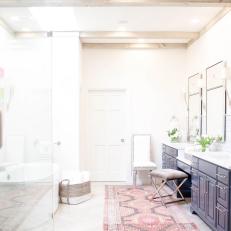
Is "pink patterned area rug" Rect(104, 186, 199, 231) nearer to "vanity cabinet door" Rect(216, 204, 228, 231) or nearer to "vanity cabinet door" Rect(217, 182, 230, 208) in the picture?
"vanity cabinet door" Rect(216, 204, 228, 231)

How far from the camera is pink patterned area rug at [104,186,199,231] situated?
11.9 feet

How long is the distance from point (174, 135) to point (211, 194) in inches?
96.4

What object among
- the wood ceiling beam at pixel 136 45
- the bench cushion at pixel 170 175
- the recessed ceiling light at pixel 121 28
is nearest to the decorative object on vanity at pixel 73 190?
the bench cushion at pixel 170 175

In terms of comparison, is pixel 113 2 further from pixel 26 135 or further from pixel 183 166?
pixel 183 166

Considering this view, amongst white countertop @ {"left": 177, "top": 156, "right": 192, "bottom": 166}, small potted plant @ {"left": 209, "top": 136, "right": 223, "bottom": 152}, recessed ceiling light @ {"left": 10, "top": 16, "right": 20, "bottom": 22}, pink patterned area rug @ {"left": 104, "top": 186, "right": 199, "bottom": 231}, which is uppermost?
recessed ceiling light @ {"left": 10, "top": 16, "right": 20, "bottom": 22}

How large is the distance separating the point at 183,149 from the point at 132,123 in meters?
1.65

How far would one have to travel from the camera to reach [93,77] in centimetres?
619

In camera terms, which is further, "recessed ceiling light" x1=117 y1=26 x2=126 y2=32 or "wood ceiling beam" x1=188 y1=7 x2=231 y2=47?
"recessed ceiling light" x1=117 y1=26 x2=126 y2=32

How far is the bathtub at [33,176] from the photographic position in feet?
11.9

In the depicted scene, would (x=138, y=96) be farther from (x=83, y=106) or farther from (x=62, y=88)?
(x=62, y=88)

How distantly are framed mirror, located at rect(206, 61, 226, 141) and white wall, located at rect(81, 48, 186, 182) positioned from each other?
137 cm

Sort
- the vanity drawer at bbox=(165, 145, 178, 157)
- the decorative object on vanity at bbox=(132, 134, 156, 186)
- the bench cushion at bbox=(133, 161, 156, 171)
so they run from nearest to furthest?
1. the vanity drawer at bbox=(165, 145, 178, 157)
2. the bench cushion at bbox=(133, 161, 156, 171)
3. the decorative object on vanity at bbox=(132, 134, 156, 186)

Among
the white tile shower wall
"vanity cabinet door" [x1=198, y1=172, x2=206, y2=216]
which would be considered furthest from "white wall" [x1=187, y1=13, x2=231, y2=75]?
"vanity cabinet door" [x1=198, y1=172, x2=206, y2=216]

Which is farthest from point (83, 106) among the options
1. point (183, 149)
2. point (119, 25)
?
point (183, 149)
